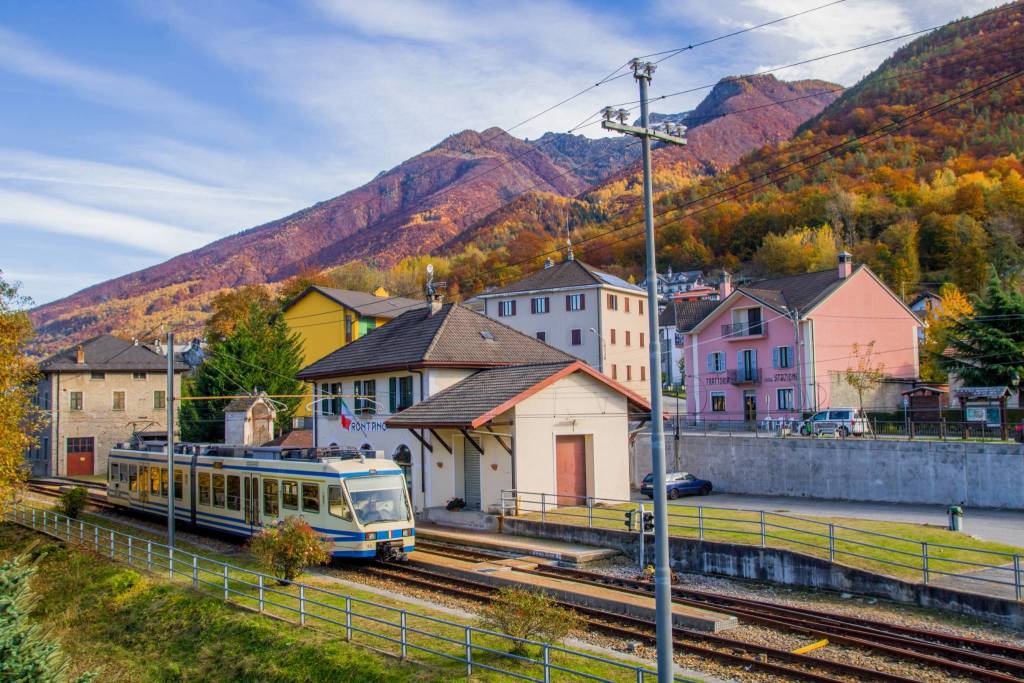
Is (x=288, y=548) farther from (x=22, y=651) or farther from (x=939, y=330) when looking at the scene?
(x=939, y=330)

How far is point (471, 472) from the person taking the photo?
1141 inches

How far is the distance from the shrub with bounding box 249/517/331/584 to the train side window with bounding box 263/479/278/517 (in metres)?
4.81

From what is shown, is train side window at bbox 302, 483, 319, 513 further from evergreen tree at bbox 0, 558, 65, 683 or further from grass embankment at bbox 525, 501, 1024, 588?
grass embankment at bbox 525, 501, 1024, 588

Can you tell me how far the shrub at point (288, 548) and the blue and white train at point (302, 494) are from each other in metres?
2.37

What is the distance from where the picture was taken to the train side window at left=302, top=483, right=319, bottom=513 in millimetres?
21422

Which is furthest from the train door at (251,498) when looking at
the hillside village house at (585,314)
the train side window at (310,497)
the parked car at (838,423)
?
the hillside village house at (585,314)

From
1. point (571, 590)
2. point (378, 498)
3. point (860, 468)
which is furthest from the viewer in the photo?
point (860, 468)

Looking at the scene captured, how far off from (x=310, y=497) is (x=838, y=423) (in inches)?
1041

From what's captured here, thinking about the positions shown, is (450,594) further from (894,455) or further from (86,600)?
(894,455)

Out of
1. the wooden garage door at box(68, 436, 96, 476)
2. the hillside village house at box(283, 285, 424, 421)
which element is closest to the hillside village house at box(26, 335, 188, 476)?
the wooden garage door at box(68, 436, 96, 476)

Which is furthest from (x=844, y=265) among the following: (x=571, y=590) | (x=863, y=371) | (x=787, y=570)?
(x=571, y=590)

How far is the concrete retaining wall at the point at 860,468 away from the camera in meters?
29.9

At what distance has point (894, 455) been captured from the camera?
32.7m

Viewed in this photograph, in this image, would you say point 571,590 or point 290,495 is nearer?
point 571,590
